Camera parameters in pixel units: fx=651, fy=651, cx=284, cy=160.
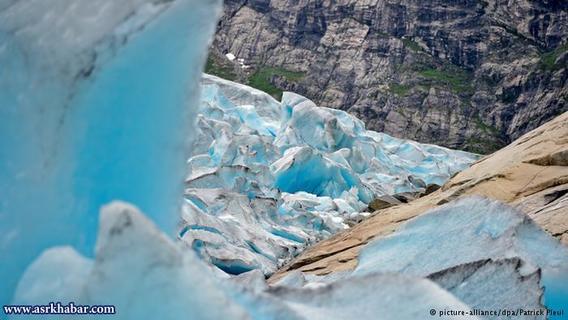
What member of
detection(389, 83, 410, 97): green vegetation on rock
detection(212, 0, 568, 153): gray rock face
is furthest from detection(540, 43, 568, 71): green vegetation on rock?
detection(389, 83, 410, 97): green vegetation on rock

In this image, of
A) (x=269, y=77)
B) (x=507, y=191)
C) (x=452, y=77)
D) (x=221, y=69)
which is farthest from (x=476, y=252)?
(x=221, y=69)

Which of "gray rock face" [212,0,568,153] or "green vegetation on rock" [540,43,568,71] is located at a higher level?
"green vegetation on rock" [540,43,568,71]

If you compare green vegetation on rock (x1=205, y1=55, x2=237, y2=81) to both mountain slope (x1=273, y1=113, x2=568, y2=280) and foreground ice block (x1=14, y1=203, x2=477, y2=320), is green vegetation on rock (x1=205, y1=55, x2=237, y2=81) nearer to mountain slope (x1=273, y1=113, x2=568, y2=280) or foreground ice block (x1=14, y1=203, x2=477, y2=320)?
mountain slope (x1=273, y1=113, x2=568, y2=280)

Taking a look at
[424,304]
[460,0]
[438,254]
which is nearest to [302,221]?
[438,254]

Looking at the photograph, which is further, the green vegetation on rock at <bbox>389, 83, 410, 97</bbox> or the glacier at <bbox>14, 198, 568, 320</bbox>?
the green vegetation on rock at <bbox>389, 83, 410, 97</bbox>

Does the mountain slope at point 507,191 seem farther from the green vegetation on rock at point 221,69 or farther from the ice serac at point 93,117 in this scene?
the green vegetation on rock at point 221,69

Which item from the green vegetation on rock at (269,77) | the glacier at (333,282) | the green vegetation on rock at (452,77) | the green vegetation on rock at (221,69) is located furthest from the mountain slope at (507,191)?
the green vegetation on rock at (221,69)
